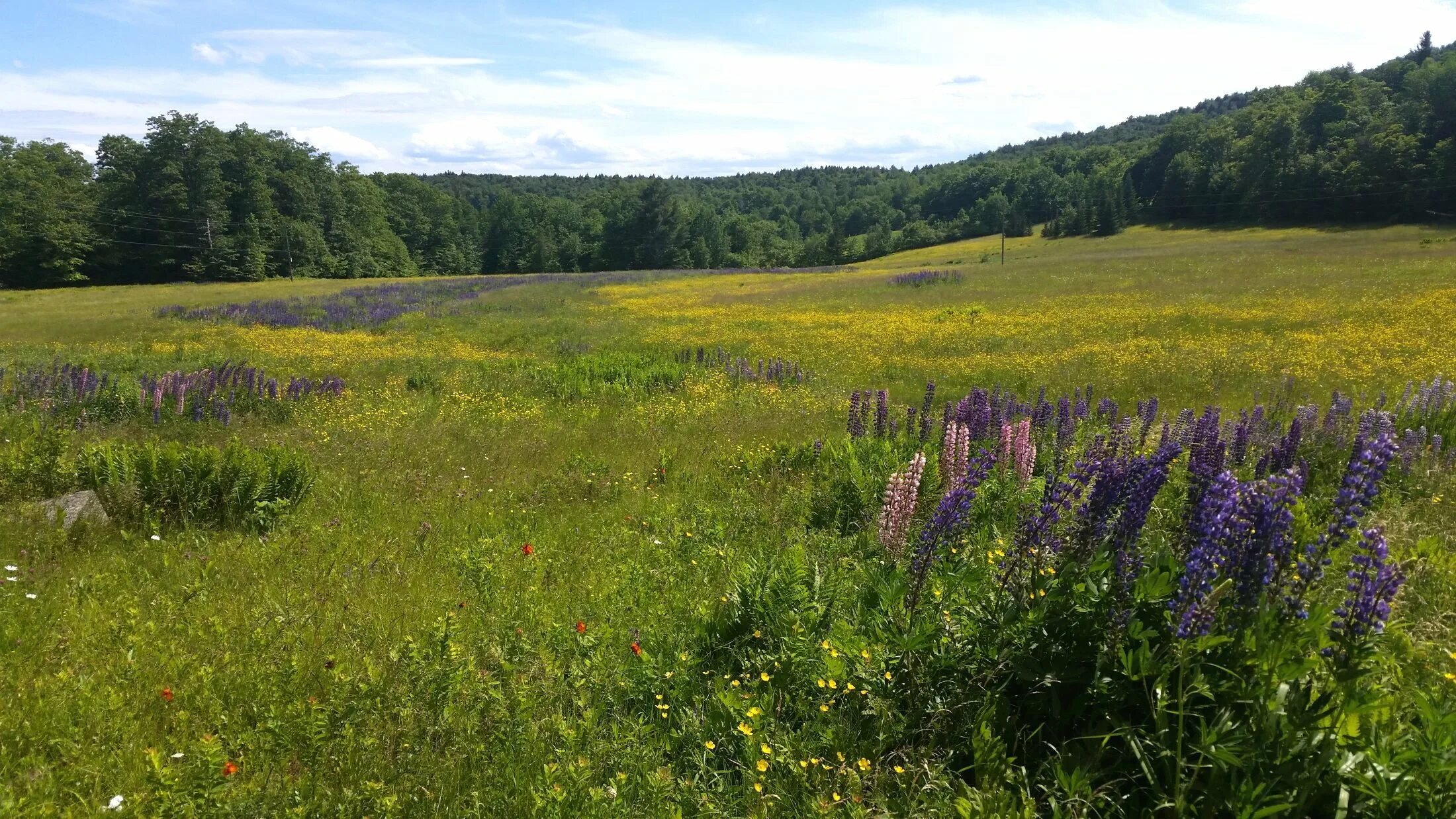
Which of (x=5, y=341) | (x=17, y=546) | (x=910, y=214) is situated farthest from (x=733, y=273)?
(x=910, y=214)

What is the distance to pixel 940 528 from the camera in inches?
159

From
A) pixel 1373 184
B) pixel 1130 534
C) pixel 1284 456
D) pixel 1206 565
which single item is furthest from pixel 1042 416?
pixel 1373 184

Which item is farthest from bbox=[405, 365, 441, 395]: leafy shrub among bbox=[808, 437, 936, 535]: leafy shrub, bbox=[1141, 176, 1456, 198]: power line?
bbox=[1141, 176, 1456, 198]: power line

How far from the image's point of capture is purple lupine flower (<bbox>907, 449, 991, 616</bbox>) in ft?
13.0

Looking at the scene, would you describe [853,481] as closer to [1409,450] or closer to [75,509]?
[1409,450]

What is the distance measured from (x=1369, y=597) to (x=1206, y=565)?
0.50 metres

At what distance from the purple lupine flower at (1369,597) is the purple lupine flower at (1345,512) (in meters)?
0.10

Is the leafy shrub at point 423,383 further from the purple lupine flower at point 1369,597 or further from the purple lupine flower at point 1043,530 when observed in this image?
the purple lupine flower at point 1369,597

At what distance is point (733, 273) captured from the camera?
194ft

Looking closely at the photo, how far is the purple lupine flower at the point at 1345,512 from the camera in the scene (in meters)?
2.80

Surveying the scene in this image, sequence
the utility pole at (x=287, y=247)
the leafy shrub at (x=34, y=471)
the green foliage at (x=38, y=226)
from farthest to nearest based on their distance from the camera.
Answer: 1. the utility pole at (x=287, y=247)
2. the green foliage at (x=38, y=226)
3. the leafy shrub at (x=34, y=471)

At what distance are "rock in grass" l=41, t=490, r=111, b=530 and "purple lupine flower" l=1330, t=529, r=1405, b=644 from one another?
8.41 metres

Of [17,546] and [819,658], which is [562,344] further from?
[819,658]

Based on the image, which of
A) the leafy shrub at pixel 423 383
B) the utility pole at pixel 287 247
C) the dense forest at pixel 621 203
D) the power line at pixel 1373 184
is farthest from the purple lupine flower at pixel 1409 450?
the utility pole at pixel 287 247
